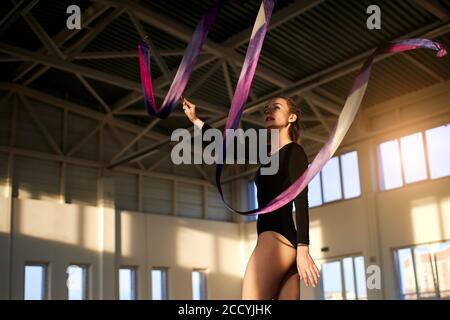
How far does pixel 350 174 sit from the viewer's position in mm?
24688

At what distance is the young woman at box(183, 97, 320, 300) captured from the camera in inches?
126

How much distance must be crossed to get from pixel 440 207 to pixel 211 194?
38.0 ft

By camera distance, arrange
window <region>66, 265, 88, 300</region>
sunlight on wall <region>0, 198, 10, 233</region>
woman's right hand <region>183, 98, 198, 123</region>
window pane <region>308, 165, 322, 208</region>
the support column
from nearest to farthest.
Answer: woman's right hand <region>183, 98, 198, 123</region> → sunlight on wall <region>0, 198, 10, 233</region> → window <region>66, 265, 88, 300</region> → the support column → window pane <region>308, 165, 322, 208</region>

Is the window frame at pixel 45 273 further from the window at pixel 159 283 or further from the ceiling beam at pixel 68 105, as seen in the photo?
the ceiling beam at pixel 68 105

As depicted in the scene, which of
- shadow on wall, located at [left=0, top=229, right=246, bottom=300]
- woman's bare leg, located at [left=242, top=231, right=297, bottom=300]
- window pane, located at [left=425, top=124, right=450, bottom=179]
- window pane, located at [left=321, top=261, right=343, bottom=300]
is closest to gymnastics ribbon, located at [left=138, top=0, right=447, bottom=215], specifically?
woman's bare leg, located at [left=242, top=231, right=297, bottom=300]

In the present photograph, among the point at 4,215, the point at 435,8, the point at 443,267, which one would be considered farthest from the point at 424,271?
the point at 4,215

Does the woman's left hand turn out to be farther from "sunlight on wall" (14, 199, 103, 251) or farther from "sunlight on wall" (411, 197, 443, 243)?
"sunlight on wall" (14, 199, 103, 251)

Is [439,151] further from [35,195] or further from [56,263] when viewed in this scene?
[35,195]

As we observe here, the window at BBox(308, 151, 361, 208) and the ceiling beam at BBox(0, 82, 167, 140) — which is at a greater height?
the ceiling beam at BBox(0, 82, 167, 140)

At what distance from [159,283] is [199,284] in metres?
2.22

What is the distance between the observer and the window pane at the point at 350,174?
24328 millimetres

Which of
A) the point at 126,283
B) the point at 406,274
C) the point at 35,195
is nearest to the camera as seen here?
the point at 406,274

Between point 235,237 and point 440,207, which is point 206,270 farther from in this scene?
point 440,207

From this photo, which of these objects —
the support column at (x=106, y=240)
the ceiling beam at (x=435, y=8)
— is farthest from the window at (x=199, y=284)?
the ceiling beam at (x=435, y=8)
